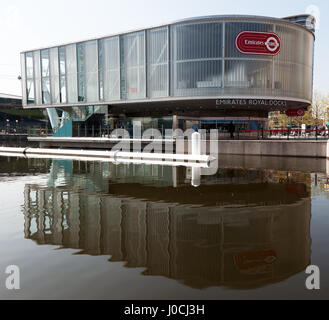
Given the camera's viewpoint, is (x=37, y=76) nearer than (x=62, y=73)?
No

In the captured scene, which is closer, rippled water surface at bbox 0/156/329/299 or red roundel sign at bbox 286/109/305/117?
rippled water surface at bbox 0/156/329/299

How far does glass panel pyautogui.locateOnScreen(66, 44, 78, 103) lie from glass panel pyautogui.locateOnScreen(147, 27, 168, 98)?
11.9 meters

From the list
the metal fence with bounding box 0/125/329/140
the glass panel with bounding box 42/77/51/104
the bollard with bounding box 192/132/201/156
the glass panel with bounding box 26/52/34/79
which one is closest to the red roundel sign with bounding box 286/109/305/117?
the metal fence with bounding box 0/125/329/140

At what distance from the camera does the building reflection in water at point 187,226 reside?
17.6 feet

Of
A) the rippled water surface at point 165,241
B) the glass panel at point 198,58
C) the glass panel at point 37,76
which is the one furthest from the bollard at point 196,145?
the glass panel at point 37,76

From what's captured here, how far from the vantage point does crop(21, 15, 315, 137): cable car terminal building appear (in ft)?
105

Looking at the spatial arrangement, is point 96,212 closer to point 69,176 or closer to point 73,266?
point 73,266

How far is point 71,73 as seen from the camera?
135ft

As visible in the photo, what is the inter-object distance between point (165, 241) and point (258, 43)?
102 ft

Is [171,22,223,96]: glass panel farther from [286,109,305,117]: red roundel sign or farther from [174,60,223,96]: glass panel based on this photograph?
[286,109,305,117]: red roundel sign

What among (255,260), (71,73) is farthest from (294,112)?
(255,260)

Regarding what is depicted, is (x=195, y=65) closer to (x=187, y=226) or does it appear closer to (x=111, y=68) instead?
(x=111, y=68)
